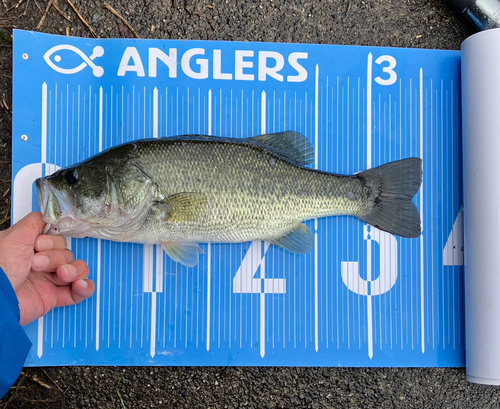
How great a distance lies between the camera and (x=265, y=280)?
2318 millimetres

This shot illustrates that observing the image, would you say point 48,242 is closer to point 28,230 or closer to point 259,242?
point 28,230

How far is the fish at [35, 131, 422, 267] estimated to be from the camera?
75.8 inches

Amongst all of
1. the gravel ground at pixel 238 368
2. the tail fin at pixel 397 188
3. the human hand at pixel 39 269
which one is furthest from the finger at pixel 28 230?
the tail fin at pixel 397 188

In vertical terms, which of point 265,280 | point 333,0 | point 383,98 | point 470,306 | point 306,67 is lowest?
point 470,306

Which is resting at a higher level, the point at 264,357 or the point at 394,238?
the point at 394,238

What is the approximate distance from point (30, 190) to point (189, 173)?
104 centimetres

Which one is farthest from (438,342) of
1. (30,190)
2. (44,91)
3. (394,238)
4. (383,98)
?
(44,91)

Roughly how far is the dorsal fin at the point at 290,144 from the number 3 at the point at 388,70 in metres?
0.68

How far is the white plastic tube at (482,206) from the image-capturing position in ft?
7.10

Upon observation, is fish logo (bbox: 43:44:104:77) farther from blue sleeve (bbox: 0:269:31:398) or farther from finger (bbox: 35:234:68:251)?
blue sleeve (bbox: 0:269:31:398)

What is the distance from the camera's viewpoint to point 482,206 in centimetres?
220

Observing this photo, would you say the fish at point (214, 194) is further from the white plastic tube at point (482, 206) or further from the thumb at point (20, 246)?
the white plastic tube at point (482, 206)

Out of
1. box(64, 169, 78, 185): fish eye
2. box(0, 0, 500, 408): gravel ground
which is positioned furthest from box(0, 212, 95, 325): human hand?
box(0, 0, 500, 408): gravel ground

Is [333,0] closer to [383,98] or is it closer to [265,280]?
[383,98]
